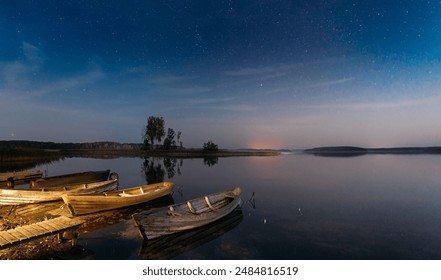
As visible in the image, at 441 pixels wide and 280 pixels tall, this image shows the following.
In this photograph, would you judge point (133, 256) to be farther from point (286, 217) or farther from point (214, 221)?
point (286, 217)

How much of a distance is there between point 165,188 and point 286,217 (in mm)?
10306

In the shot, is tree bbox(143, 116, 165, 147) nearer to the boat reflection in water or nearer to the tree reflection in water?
the tree reflection in water

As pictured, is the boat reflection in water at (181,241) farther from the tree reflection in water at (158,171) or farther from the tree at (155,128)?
the tree at (155,128)

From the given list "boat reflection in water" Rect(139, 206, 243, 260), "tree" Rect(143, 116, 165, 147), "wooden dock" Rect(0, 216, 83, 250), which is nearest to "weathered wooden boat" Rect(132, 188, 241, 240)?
"boat reflection in water" Rect(139, 206, 243, 260)

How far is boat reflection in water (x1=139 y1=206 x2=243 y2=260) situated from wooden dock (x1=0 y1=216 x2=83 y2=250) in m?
3.44

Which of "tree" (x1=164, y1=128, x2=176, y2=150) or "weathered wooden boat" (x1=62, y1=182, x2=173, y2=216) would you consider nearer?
"weathered wooden boat" (x1=62, y1=182, x2=173, y2=216)

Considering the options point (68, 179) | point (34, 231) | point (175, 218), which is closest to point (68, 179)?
point (68, 179)

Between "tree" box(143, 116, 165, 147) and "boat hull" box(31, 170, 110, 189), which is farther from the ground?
"tree" box(143, 116, 165, 147)

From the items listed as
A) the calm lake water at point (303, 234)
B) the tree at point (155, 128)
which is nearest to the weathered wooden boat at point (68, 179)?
the calm lake water at point (303, 234)

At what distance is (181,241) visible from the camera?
39.4ft

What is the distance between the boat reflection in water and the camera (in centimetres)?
1073

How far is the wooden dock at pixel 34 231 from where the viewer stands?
368 inches
